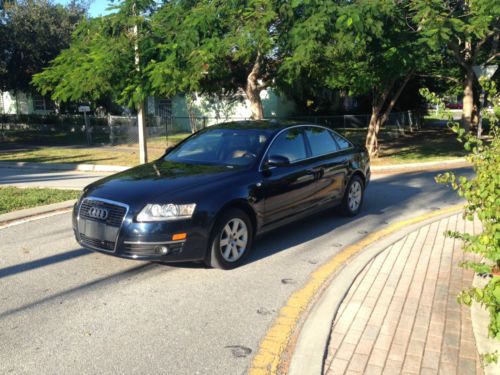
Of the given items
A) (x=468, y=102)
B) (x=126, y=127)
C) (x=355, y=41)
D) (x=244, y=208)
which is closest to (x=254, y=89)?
(x=355, y=41)

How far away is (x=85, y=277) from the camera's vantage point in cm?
543

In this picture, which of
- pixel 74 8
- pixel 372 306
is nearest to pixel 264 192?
pixel 372 306

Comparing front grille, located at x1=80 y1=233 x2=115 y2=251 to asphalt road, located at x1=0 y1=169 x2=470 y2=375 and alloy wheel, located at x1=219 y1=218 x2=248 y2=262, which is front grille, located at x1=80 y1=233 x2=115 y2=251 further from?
alloy wheel, located at x1=219 y1=218 x2=248 y2=262

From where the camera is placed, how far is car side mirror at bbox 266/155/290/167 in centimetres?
618

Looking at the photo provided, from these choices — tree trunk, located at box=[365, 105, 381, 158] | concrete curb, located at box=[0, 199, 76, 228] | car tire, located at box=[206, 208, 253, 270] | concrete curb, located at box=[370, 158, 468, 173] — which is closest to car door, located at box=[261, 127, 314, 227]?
car tire, located at box=[206, 208, 253, 270]

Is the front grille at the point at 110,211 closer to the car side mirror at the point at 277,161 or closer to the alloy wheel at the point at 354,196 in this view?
the car side mirror at the point at 277,161

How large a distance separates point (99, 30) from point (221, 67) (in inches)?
Answer: 145

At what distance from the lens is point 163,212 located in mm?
5172

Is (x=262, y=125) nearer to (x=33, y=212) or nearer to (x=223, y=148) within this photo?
(x=223, y=148)

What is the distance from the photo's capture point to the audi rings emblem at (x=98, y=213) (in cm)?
535

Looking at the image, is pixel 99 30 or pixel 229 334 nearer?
pixel 229 334

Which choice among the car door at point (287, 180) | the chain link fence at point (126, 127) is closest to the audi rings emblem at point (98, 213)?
the car door at point (287, 180)

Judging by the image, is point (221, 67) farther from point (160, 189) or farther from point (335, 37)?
point (160, 189)

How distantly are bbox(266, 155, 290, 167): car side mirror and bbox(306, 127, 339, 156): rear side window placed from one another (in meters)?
1.13
